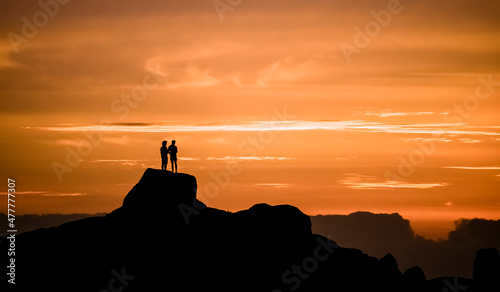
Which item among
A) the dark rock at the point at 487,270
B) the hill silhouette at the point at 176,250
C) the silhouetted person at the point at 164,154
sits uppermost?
the silhouetted person at the point at 164,154

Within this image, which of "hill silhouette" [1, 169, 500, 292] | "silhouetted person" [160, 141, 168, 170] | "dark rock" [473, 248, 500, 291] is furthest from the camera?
"dark rock" [473, 248, 500, 291]

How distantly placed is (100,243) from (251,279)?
15.7m

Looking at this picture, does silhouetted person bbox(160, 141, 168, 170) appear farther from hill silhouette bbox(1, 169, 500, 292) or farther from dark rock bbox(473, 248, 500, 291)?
dark rock bbox(473, 248, 500, 291)

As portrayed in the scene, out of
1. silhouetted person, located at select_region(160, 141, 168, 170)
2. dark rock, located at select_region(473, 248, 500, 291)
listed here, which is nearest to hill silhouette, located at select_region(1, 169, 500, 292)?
silhouetted person, located at select_region(160, 141, 168, 170)

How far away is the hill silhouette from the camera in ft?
229

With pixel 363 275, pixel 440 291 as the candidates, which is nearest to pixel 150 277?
pixel 363 275

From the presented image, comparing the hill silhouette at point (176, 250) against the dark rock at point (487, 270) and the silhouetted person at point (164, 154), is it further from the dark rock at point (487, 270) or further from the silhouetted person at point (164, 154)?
the dark rock at point (487, 270)

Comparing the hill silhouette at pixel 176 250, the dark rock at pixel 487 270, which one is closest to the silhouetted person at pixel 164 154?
the hill silhouette at pixel 176 250

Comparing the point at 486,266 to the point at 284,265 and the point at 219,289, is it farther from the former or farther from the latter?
the point at 219,289

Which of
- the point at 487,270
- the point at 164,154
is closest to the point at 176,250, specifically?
the point at 164,154

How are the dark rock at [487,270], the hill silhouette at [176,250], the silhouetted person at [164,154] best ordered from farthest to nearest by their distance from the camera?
the dark rock at [487,270] < the hill silhouette at [176,250] < the silhouetted person at [164,154]

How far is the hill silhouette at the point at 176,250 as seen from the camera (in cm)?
6975

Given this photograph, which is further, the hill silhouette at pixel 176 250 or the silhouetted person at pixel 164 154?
the hill silhouette at pixel 176 250

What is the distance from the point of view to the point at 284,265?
7344 cm
